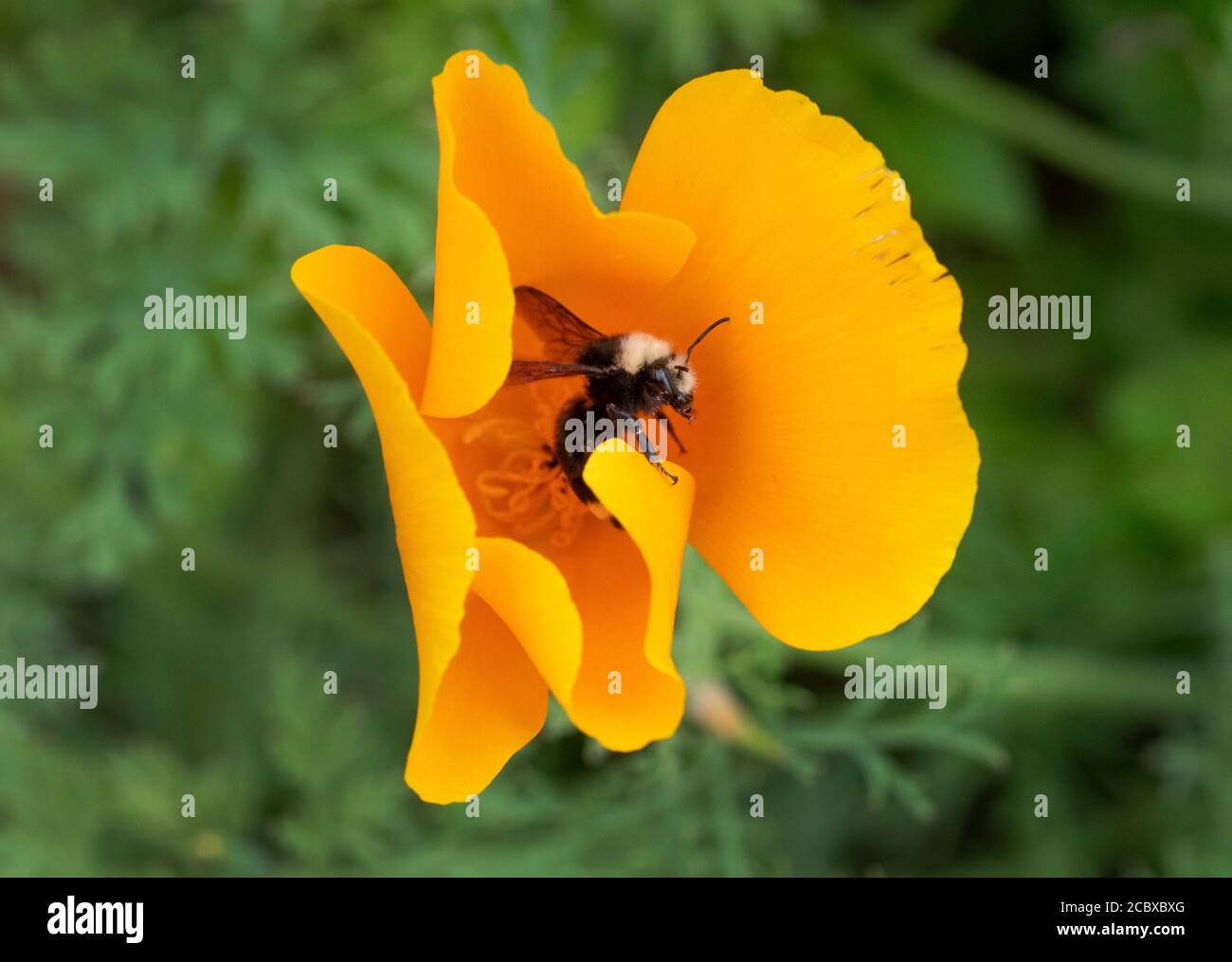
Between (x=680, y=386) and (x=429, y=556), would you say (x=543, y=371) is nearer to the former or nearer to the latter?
(x=680, y=386)

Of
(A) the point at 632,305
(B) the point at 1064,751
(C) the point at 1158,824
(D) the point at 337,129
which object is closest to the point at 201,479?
(D) the point at 337,129

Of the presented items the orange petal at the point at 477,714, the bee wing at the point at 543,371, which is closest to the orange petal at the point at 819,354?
the bee wing at the point at 543,371
